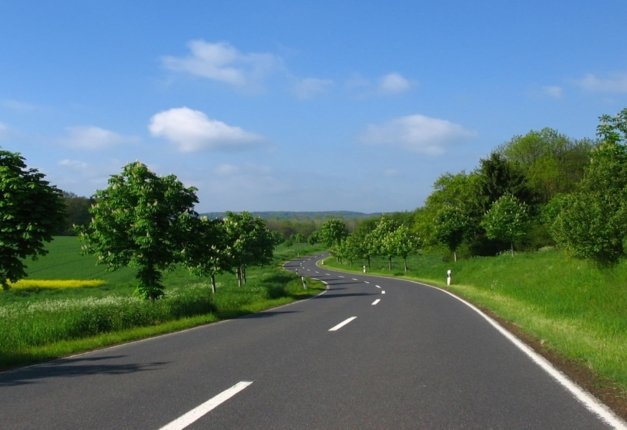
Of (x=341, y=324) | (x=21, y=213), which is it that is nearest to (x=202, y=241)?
(x=21, y=213)

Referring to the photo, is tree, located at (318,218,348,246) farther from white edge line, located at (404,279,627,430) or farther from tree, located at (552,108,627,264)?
white edge line, located at (404,279,627,430)

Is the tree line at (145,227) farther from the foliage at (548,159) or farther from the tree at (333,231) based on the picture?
the tree at (333,231)

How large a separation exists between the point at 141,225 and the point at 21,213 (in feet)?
13.8

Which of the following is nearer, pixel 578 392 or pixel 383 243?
pixel 578 392

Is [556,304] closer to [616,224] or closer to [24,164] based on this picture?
[616,224]

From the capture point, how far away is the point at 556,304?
1573cm

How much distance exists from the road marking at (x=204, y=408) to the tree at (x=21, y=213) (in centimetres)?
974

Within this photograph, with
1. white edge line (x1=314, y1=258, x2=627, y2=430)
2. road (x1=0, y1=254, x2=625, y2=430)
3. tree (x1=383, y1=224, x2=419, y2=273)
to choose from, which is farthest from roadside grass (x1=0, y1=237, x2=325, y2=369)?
tree (x1=383, y1=224, x2=419, y2=273)

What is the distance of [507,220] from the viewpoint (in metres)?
46.2

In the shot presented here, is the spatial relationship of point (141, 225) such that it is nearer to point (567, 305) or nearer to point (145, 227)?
point (145, 227)

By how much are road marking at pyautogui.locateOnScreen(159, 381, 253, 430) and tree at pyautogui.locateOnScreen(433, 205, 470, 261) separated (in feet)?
151

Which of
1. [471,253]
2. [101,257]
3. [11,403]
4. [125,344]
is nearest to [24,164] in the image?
[101,257]

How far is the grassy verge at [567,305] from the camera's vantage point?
7535 millimetres

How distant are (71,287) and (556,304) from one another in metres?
38.4
